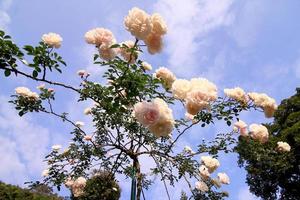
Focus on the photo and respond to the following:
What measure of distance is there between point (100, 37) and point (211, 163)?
2.54 meters

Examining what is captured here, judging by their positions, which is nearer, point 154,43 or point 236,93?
point 154,43

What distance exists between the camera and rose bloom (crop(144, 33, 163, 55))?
2352mm

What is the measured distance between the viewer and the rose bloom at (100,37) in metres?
2.62

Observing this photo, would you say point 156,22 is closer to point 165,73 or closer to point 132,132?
point 165,73

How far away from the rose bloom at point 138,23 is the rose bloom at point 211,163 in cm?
272

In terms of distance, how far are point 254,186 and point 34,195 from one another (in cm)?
753

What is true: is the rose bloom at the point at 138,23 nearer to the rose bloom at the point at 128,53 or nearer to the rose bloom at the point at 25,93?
the rose bloom at the point at 128,53

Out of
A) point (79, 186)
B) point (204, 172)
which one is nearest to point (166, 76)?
point (204, 172)

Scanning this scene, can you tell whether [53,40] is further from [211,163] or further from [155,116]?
[211,163]

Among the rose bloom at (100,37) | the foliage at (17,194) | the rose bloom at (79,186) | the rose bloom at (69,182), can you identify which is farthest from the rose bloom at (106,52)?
the foliage at (17,194)

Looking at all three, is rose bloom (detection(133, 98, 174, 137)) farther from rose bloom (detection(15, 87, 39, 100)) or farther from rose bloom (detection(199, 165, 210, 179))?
rose bloom (detection(15, 87, 39, 100))

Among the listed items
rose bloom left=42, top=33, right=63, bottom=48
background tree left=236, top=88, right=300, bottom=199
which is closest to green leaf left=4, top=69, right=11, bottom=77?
rose bloom left=42, top=33, right=63, bottom=48

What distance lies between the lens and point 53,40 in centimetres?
308

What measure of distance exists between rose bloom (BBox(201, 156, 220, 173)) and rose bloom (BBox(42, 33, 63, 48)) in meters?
2.34
